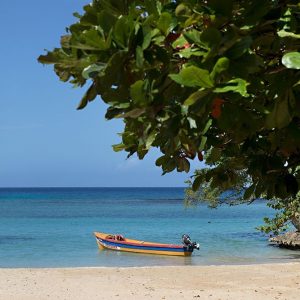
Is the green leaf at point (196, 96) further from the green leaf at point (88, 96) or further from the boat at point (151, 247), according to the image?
the boat at point (151, 247)

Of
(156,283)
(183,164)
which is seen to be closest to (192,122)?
(183,164)

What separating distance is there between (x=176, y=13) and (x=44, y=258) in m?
25.8

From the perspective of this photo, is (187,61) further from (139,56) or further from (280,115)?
(280,115)

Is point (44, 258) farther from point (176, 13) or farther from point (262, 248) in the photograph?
point (176, 13)

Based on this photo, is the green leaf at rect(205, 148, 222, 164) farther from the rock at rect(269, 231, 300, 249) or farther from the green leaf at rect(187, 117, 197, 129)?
the rock at rect(269, 231, 300, 249)

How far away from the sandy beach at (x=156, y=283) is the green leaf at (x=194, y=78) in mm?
10922

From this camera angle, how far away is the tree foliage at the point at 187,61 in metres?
1.85

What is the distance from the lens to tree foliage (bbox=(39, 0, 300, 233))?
1854 millimetres

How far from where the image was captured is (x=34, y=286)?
14438 millimetres

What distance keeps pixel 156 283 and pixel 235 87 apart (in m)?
13.5

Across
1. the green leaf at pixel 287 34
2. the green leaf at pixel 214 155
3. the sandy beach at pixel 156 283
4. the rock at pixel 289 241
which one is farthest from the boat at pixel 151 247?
the green leaf at pixel 287 34

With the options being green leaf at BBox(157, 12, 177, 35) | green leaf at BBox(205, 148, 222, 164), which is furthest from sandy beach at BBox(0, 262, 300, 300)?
green leaf at BBox(157, 12, 177, 35)

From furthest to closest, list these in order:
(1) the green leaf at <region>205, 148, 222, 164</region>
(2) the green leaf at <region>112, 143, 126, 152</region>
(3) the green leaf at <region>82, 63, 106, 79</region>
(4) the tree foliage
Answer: (1) the green leaf at <region>205, 148, 222, 164</region> → (2) the green leaf at <region>112, 143, 126, 152</region> → (3) the green leaf at <region>82, 63, 106, 79</region> → (4) the tree foliage

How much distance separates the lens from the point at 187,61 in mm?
2178
